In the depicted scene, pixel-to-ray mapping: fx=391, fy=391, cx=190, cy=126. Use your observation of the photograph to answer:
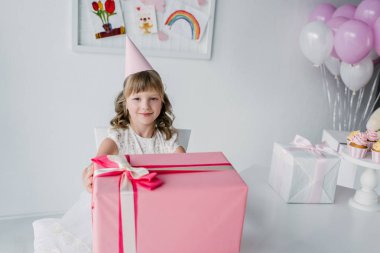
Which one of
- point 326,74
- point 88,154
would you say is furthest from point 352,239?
point 326,74

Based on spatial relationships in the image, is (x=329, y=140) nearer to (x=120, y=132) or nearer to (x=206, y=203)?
(x=120, y=132)

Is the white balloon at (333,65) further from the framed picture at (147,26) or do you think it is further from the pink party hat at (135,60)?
the pink party hat at (135,60)

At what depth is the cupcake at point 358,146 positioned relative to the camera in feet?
4.33

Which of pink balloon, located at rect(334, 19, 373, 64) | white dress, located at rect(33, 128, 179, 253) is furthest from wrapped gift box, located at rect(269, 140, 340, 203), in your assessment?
Result: pink balloon, located at rect(334, 19, 373, 64)

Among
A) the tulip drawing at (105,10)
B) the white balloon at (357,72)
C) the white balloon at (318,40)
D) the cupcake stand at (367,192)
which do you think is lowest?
the cupcake stand at (367,192)

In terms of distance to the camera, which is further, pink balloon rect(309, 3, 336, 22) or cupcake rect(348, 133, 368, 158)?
pink balloon rect(309, 3, 336, 22)

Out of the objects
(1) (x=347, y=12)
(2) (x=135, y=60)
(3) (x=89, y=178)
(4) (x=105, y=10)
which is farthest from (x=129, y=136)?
(1) (x=347, y=12)

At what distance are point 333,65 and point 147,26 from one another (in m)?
1.27

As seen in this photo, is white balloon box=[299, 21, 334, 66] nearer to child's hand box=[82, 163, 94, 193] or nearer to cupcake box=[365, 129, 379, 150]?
cupcake box=[365, 129, 379, 150]

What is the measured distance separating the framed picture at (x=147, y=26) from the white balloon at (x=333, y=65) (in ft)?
2.64

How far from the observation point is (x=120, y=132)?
154 centimetres

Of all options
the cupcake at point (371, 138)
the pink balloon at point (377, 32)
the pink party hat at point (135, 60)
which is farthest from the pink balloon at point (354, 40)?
the pink party hat at point (135, 60)

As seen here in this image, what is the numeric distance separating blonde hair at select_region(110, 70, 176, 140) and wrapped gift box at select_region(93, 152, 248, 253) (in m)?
0.55

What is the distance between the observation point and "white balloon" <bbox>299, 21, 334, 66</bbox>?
7.50ft
